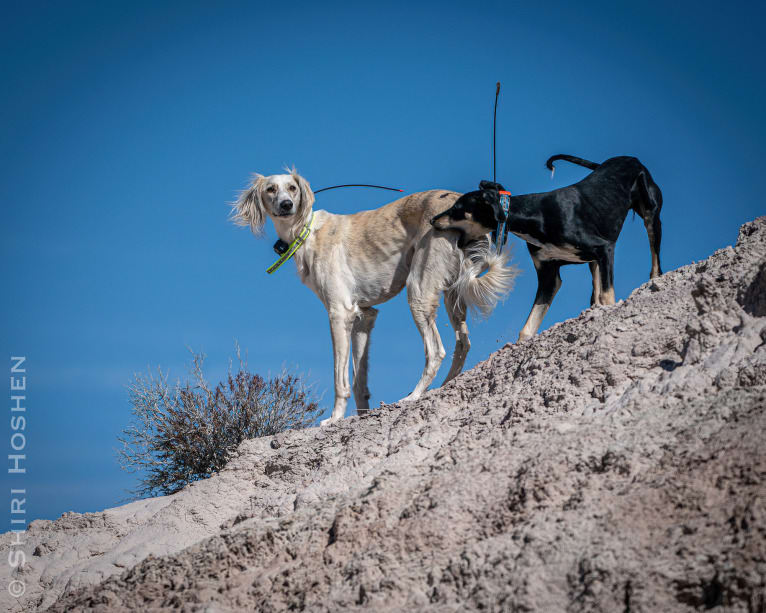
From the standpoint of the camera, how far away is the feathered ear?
8609 mm

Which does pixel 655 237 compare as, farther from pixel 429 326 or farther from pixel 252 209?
pixel 252 209

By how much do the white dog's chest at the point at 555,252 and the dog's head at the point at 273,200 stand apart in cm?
280

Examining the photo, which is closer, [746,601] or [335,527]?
[746,601]

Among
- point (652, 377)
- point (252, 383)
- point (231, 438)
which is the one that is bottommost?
point (652, 377)

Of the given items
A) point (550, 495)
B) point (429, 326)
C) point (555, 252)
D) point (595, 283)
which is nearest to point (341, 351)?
point (429, 326)

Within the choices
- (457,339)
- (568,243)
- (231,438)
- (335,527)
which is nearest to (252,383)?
(231,438)

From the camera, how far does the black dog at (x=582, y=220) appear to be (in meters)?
6.41

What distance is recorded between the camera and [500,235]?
6941 mm

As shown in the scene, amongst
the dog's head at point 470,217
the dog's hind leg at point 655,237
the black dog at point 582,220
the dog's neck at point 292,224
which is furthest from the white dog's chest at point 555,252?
the dog's neck at point 292,224

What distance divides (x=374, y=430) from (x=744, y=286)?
2.99 meters

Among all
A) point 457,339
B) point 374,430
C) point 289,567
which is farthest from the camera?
point 457,339

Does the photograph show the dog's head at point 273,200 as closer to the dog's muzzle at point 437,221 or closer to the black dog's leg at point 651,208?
the dog's muzzle at point 437,221

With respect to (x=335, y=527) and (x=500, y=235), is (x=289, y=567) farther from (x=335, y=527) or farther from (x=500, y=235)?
(x=500, y=235)

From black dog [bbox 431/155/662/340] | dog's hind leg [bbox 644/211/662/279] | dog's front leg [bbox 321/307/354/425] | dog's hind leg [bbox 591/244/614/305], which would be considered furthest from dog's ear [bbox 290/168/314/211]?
dog's hind leg [bbox 644/211/662/279]
